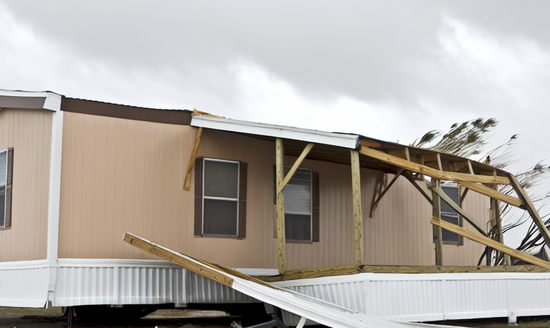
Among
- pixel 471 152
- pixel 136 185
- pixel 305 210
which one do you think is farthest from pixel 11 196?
pixel 471 152

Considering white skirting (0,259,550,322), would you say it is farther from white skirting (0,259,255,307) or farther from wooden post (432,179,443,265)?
wooden post (432,179,443,265)

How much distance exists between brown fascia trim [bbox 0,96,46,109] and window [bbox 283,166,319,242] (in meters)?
4.19

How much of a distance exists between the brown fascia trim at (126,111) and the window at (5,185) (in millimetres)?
1579

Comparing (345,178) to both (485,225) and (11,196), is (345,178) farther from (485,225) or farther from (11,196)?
(11,196)

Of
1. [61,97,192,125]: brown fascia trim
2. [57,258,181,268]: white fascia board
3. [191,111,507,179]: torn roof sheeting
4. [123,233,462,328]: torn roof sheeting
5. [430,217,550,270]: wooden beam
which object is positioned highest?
[61,97,192,125]: brown fascia trim

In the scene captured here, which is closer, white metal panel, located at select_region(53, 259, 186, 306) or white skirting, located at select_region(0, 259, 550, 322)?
white skirting, located at select_region(0, 259, 550, 322)

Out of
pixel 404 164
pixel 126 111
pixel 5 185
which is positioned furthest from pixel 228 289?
pixel 5 185

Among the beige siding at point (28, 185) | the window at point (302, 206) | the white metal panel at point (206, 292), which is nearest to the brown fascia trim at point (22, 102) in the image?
the beige siding at point (28, 185)

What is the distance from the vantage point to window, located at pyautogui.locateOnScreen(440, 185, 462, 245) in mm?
14528

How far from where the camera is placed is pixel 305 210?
38.7 ft

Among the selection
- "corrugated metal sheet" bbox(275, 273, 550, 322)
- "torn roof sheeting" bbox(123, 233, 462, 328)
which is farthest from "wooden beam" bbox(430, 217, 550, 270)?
"torn roof sheeting" bbox(123, 233, 462, 328)

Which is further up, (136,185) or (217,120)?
(217,120)

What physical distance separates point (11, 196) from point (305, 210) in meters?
4.77

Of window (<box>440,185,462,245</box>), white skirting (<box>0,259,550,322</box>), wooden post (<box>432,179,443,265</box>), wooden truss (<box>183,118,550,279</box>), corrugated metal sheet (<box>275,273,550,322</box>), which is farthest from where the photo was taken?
window (<box>440,185,462,245</box>)
